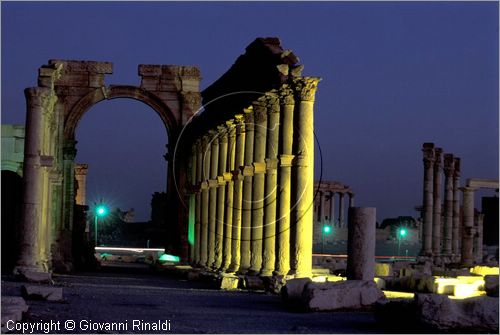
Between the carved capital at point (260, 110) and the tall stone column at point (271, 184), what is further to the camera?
→ the carved capital at point (260, 110)

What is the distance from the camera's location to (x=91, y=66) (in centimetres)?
4244

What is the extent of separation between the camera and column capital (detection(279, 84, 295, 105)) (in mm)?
25708

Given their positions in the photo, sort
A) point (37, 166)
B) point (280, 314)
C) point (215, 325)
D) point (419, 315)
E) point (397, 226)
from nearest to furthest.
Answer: point (419, 315) < point (215, 325) < point (280, 314) < point (37, 166) < point (397, 226)

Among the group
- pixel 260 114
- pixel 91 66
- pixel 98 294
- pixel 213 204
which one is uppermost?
pixel 91 66

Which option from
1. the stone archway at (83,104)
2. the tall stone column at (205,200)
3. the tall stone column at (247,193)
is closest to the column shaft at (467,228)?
the tall stone column at (205,200)

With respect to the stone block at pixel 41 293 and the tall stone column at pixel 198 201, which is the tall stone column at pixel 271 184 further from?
the tall stone column at pixel 198 201

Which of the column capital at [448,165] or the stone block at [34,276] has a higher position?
the column capital at [448,165]

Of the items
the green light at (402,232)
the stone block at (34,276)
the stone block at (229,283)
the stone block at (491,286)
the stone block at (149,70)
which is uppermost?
the stone block at (149,70)

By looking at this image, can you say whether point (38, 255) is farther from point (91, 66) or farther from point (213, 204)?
point (91, 66)

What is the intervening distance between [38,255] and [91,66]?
638 inches

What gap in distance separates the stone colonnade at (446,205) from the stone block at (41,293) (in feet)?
93.4

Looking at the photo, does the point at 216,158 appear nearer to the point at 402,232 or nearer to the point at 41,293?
the point at 41,293

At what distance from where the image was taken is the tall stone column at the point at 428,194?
48.3 m

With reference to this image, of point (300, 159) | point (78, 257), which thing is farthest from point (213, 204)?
point (300, 159)
